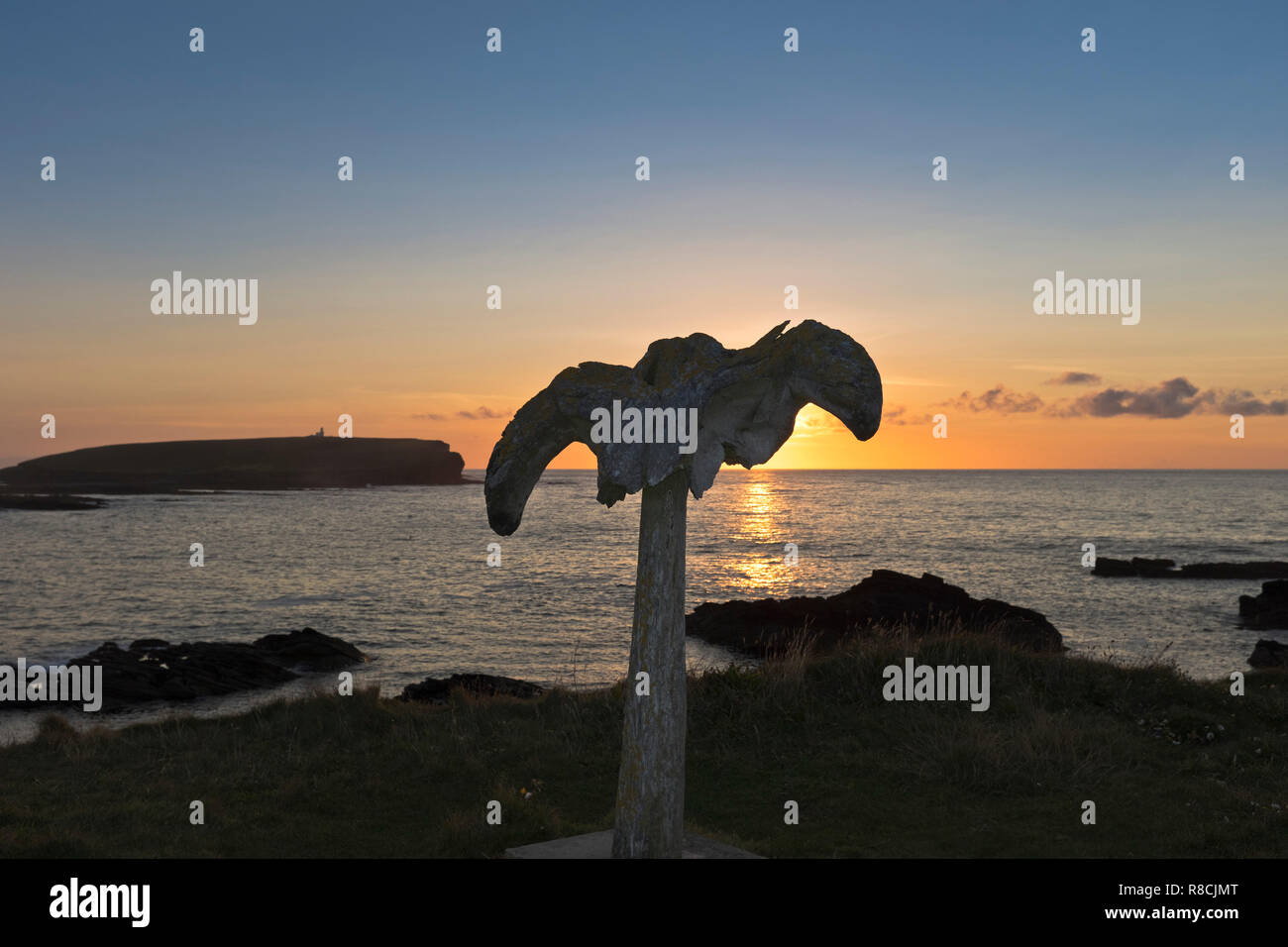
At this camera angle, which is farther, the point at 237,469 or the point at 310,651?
the point at 237,469

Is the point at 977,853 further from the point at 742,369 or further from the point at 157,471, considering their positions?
the point at 157,471

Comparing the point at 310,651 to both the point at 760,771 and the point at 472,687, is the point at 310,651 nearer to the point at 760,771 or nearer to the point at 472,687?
the point at 472,687

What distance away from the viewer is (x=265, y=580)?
175 ft

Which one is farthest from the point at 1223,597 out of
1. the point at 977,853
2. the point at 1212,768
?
the point at 977,853

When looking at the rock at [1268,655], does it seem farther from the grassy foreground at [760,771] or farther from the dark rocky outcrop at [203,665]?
the dark rocky outcrop at [203,665]

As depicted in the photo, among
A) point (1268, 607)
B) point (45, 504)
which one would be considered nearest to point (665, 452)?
point (1268, 607)

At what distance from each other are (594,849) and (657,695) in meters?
1.59

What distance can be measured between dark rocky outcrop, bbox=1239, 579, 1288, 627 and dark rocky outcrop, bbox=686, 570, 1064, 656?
40.7 feet

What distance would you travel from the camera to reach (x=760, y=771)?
12297 millimetres

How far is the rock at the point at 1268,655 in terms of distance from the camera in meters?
27.6

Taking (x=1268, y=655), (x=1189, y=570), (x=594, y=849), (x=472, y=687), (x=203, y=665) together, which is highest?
(x=594, y=849)

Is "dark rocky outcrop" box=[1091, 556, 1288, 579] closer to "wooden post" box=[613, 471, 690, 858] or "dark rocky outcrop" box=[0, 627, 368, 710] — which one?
"dark rocky outcrop" box=[0, 627, 368, 710]

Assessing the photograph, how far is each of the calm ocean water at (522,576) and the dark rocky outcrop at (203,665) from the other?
1265mm

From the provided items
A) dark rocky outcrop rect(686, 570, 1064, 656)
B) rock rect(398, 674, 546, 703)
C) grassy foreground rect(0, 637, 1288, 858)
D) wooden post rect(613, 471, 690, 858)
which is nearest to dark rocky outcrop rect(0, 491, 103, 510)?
dark rocky outcrop rect(686, 570, 1064, 656)
